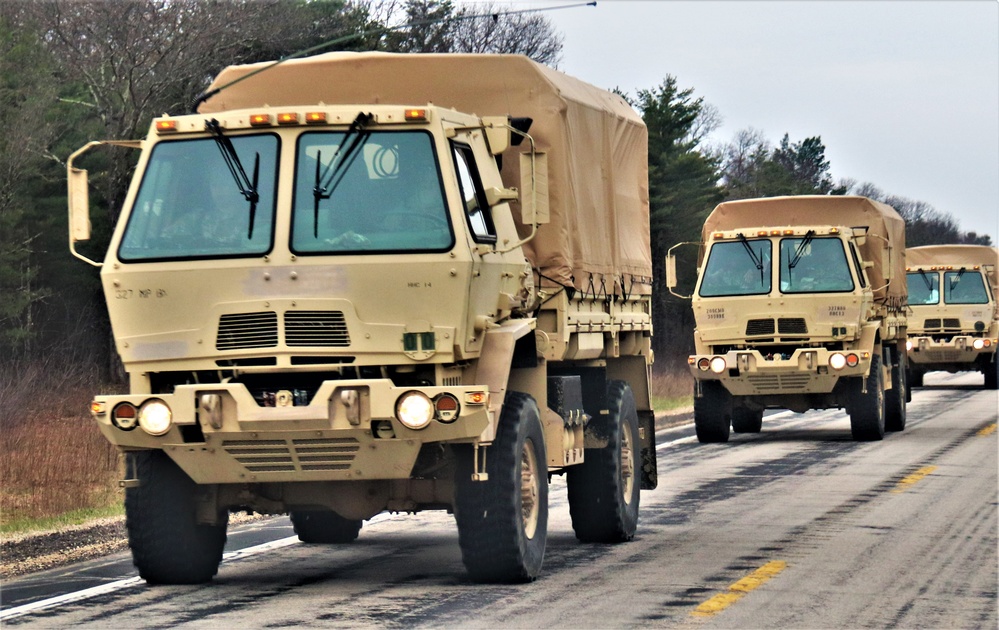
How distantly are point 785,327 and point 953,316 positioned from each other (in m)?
16.1

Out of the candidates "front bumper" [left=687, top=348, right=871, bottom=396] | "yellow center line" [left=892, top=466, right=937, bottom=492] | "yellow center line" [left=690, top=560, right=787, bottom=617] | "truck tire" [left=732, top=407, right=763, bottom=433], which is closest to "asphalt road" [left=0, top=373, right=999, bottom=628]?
"yellow center line" [left=690, top=560, right=787, bottom=617]

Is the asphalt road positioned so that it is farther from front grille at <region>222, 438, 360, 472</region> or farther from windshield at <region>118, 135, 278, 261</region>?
windshield at <region>118, 135, 278, 261</region>

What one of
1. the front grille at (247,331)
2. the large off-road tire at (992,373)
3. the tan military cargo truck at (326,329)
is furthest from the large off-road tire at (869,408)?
the large off-road tire at (992,373)

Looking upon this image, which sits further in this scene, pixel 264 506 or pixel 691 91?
pixel 691 91

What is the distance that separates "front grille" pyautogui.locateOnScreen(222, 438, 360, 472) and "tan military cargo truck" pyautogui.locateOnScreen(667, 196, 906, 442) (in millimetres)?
13285

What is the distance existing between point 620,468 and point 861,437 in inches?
446

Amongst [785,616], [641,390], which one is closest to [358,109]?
[785,616]

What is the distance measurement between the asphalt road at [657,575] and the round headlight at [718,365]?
5.33 metres

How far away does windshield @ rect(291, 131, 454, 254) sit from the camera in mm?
9078

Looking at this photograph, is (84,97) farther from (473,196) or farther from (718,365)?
(473,196)

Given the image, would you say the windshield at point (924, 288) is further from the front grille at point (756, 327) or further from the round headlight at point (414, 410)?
the round headlight at point (414, 410)

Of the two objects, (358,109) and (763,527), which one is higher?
(358,109)

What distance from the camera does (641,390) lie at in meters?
13.5

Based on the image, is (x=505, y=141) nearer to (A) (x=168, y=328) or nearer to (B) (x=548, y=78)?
(B) (x=548, y=78)
